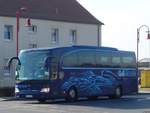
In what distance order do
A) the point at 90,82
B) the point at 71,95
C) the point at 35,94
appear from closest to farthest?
the point at 35,94
the point at 71,95
the point at 90,82

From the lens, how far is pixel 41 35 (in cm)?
6838

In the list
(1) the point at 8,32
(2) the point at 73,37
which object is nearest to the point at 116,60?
(1) the point at 8,32

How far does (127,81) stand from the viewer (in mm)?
38438

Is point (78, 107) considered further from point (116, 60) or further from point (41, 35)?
point (41, 35)

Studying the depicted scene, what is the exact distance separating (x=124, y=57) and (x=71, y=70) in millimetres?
5672

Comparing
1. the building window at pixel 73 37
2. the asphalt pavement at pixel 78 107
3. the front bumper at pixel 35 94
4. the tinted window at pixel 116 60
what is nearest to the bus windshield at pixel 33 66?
the front bumper at pixel 35 94

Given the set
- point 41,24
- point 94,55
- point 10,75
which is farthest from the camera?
point 41,24

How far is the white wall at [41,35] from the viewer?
64188 mm

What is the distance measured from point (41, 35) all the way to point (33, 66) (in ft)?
118

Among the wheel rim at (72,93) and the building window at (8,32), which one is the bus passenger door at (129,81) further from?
the building window at (8,32)

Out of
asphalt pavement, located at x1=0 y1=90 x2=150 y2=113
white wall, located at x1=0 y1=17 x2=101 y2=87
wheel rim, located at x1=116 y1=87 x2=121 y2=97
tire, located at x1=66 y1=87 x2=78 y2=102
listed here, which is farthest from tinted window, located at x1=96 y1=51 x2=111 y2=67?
white wall, located at x1=0 y1=17 x2=101 y2=87

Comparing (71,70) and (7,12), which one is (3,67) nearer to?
(7,12)

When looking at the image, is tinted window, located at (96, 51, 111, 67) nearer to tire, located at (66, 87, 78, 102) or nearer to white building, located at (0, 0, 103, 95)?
tire, located at (66, 87, 78, 102)

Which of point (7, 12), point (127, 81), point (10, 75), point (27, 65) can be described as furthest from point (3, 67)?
point (27, 65)
